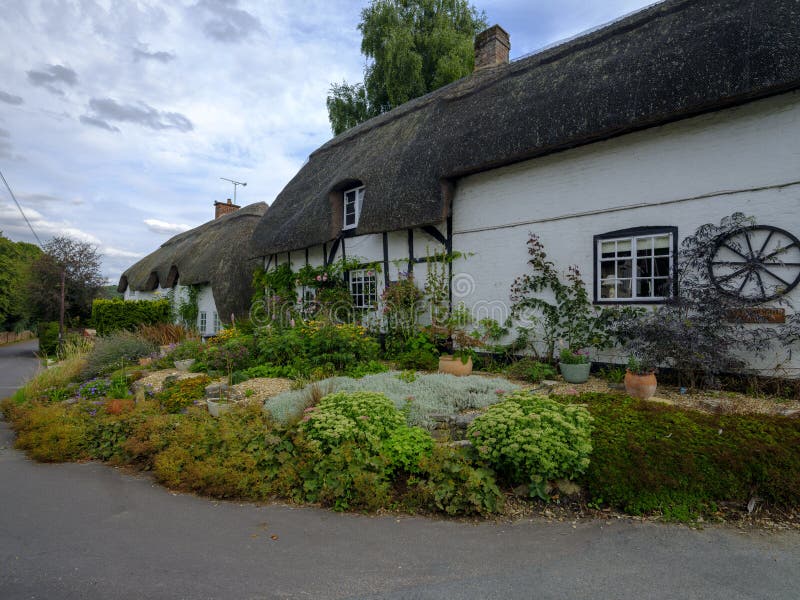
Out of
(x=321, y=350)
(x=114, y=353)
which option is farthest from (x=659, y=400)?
(x=114, y=353)

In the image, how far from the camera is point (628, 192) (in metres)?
6.60

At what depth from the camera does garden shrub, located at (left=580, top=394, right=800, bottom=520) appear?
3.30 meters

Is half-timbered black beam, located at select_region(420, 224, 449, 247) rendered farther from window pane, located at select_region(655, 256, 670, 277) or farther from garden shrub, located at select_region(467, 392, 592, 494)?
garden shrub, located at select_region(467, 392, 592, 494)

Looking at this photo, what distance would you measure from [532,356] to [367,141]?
25.2 feet

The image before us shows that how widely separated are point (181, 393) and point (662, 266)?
7.46 meters

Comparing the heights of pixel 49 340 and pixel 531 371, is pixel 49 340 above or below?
below

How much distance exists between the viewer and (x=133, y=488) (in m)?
4.32

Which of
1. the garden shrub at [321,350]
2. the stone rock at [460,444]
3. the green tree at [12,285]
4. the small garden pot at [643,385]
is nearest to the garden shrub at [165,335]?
the garden shrub at [321,350]

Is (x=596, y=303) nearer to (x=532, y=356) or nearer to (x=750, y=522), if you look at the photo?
(x=532, y=356)

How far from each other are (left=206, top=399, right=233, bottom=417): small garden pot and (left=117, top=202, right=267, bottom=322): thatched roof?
8700 millimetres

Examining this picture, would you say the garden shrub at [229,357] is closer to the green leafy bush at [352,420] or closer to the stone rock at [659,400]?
the green leafy bush at [352,420]

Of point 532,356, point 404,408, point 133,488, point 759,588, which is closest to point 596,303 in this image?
point 532,356

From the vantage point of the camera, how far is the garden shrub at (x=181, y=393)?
6277 mm

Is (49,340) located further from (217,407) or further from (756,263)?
(756,263)
